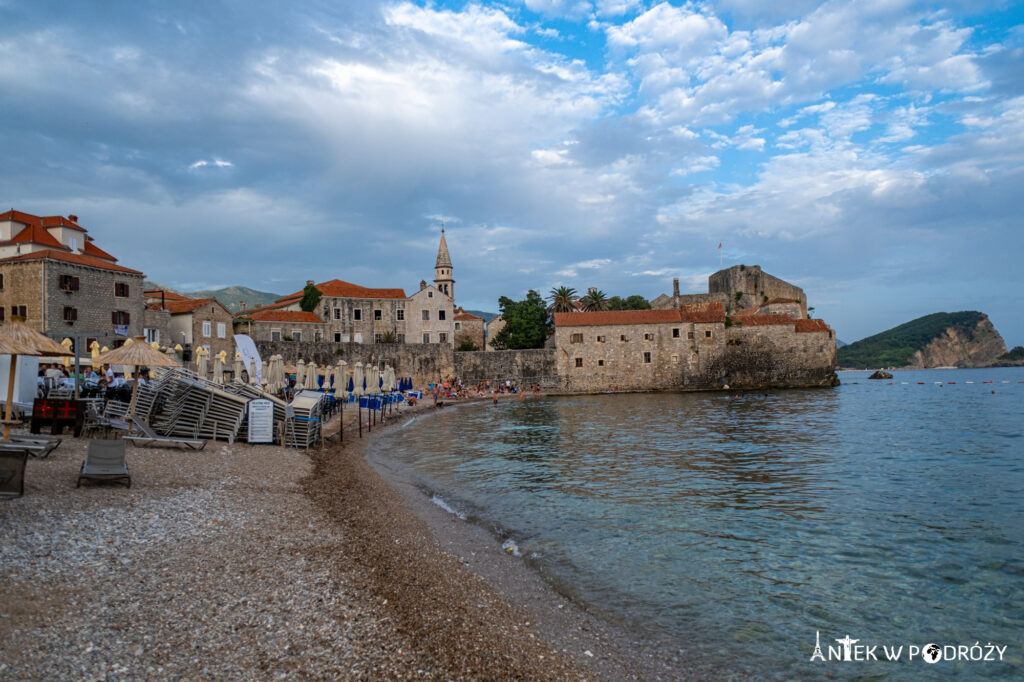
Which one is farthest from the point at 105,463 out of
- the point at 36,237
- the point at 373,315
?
the point at 373,315

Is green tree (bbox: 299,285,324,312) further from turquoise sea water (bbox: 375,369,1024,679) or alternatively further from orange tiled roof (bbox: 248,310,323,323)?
turquoise sea water (bbox: 375,369,1024,679)

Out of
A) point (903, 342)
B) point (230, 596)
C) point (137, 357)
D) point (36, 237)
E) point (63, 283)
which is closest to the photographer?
point (230, 596)

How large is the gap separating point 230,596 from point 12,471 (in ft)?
12.6

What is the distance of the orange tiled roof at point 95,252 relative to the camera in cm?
3589

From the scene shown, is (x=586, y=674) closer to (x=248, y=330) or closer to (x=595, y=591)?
(x=595, y=591)

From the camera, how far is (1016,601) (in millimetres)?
6801

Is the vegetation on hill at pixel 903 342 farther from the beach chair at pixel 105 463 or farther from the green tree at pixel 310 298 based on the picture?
the beach chair at pixel 105 463

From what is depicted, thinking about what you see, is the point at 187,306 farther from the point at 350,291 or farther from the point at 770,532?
the point at 770,532

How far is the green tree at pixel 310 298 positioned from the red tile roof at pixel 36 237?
68.8 ft

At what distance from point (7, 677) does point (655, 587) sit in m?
6.20

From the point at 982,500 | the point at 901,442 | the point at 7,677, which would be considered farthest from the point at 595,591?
the point at 901,442

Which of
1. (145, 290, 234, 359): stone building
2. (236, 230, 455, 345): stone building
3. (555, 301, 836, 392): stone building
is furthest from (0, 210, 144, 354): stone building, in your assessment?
(555, 301, 836, 392): stone building

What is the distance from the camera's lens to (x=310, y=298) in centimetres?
5319

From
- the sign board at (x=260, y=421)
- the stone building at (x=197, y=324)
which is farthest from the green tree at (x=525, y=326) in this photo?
the sign board at (x=260, y=421)
